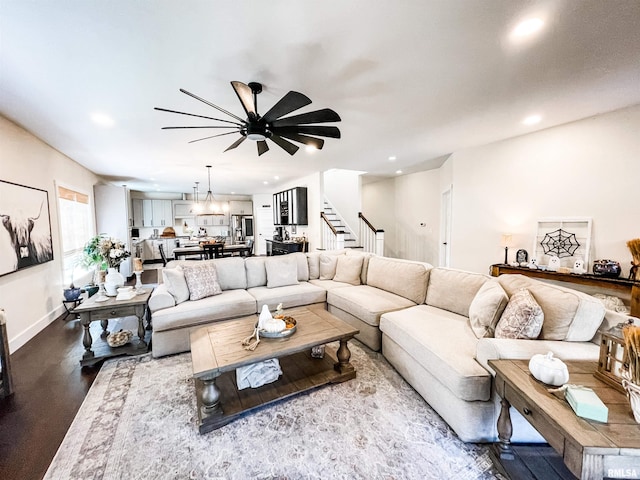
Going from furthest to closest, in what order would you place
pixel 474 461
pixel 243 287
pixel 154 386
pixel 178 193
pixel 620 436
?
pixel 178 193 → pixel 243 287 → pixel 154 386 → pixel 474 461 → pixel 620 436

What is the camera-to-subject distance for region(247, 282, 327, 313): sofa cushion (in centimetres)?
339

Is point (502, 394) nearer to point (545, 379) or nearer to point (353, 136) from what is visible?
point (545, 379)

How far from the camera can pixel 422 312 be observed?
2.68 meters

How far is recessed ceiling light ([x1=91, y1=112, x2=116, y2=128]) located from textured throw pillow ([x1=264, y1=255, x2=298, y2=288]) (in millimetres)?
2590

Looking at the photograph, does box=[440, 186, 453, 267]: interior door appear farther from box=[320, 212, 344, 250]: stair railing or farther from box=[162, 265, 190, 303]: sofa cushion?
box=[162, 265, 190, 303]: sofa cushion

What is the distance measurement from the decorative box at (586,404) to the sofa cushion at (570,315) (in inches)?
27.8

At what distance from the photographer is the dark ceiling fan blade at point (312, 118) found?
7.11 feet

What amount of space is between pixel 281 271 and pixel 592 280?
393cm

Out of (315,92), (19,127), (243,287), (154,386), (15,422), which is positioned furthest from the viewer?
(243,287)

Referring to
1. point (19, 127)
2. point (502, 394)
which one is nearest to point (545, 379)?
point (502, 394)

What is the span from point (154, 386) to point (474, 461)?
2523mm

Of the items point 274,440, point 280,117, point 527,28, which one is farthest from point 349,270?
point 527,28

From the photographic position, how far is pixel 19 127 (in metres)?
3.27

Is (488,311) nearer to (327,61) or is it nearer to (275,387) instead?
(275,387)
